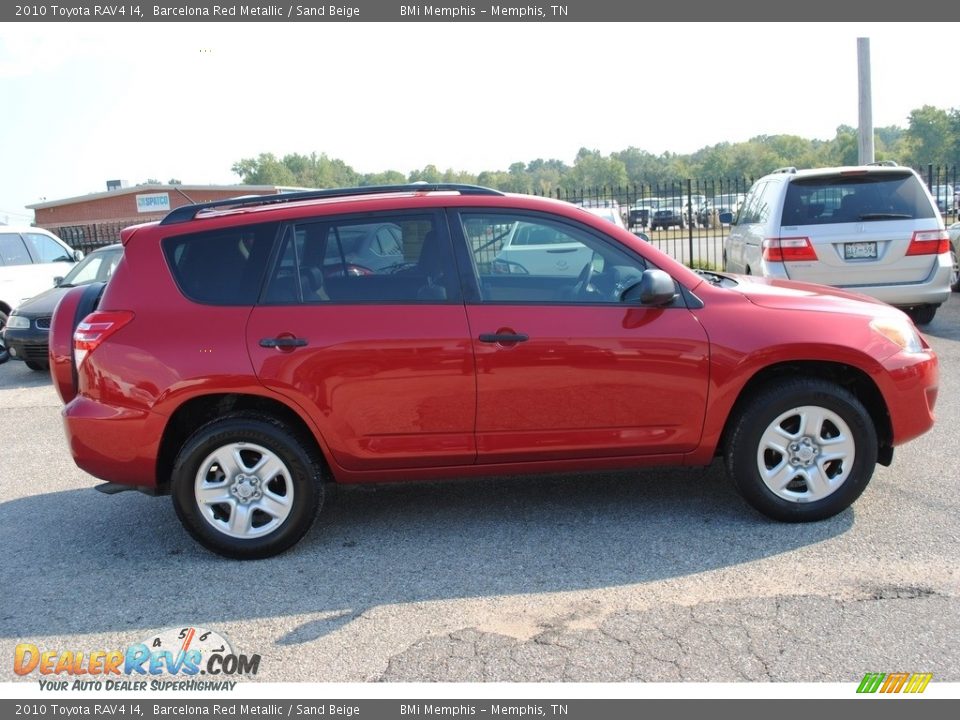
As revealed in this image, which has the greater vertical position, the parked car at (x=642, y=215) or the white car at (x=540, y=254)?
the parked car at (x=642, y=215)

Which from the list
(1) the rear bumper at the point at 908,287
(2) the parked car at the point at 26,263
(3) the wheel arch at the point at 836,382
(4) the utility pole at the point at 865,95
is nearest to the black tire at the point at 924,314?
(1) the rear bumper at the point at 908,287

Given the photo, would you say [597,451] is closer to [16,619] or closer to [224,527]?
[224,527]

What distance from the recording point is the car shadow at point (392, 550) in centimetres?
392

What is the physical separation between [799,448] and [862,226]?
4961 millimetres

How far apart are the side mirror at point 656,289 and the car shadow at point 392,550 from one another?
3.99ft

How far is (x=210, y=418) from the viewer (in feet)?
14.9

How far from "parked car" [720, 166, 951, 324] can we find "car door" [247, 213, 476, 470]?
530cm

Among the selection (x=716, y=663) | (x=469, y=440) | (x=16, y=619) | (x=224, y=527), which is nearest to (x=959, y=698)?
(x=716, y=663)

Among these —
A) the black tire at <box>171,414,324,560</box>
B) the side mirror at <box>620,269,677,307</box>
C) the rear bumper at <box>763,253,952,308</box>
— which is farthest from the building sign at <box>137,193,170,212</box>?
the side mirror at <box>620,269,677,307</box>

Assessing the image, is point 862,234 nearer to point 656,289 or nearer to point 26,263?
point 656,289

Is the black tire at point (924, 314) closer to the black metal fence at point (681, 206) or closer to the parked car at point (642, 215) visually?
the black metal fence at point (681, 206)

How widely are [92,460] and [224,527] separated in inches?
30.8

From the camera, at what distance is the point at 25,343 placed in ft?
33.1

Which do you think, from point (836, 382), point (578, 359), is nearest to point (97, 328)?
point (578, 359)
